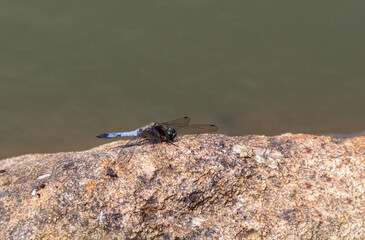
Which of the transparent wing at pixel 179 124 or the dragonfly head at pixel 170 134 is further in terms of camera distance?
the transparent wing at pixel 179 124

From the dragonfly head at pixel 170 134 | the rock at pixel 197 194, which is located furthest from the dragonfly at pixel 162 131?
the rock at pixel 197 194

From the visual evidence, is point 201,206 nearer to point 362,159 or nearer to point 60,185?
point 60,185

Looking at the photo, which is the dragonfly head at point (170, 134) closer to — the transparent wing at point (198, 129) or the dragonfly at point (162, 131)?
the dragonfly at point (162, 131)

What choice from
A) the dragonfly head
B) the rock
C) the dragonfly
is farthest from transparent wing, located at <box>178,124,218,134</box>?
the rock

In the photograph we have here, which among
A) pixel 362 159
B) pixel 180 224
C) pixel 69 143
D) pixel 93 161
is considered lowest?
pixel 69 143

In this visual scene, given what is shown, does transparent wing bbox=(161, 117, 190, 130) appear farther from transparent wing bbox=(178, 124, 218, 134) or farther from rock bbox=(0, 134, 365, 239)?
rock bbox=(0, 134, 365, 239)

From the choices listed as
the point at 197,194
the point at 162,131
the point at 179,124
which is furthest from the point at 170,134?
the point at 197,194

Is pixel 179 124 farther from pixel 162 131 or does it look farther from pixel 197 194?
pixel 197 194

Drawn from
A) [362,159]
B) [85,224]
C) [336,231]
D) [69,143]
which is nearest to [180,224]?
[85,224]

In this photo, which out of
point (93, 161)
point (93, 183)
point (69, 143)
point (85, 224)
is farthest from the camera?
point (69, 143)
